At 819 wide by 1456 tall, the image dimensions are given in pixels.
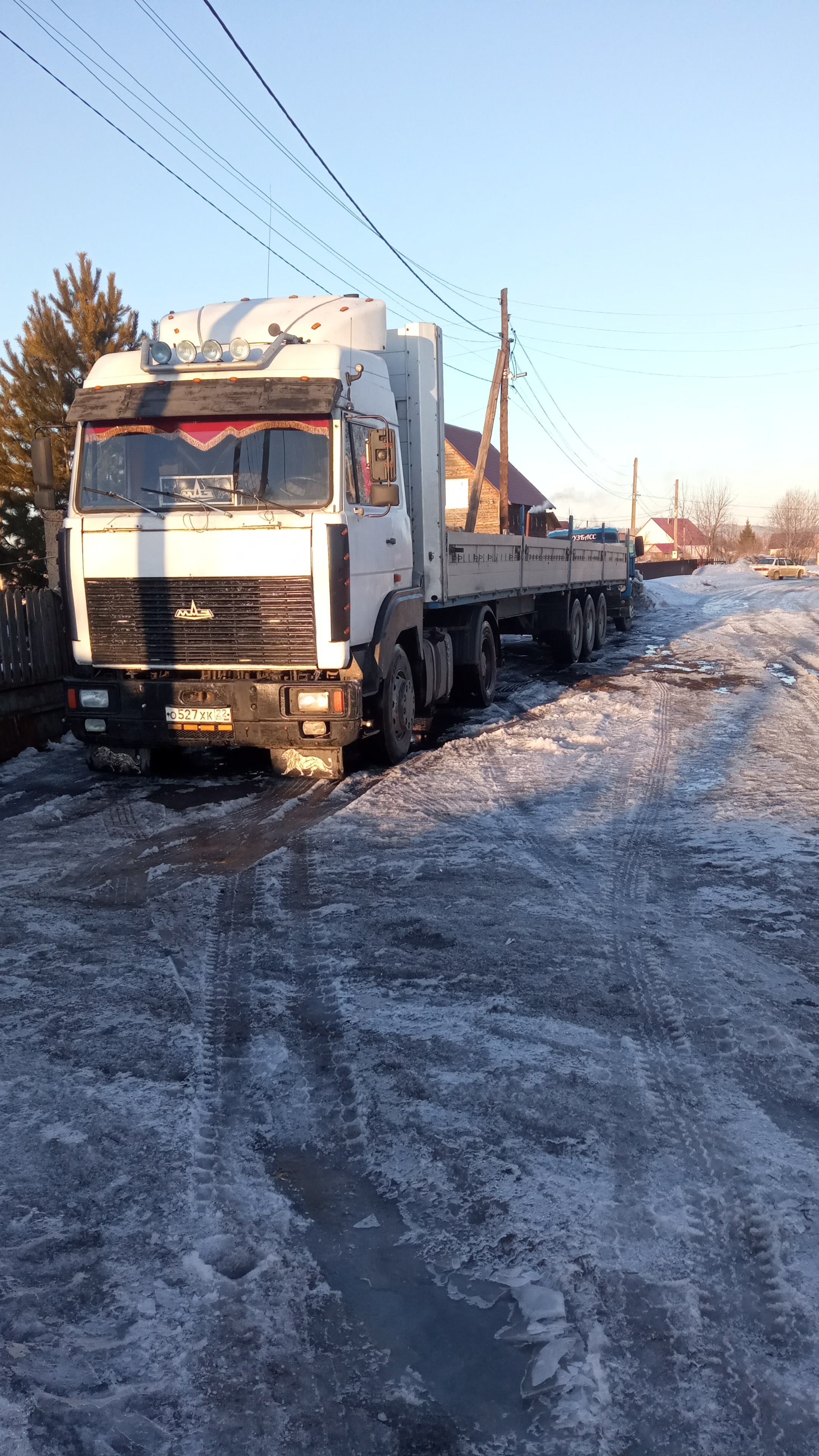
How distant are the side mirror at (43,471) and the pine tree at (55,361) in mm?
12520

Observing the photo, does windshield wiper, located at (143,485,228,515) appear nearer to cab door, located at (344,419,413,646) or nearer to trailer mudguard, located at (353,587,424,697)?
cab door, located at (344,419,413,646)

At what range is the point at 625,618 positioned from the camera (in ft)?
79.0

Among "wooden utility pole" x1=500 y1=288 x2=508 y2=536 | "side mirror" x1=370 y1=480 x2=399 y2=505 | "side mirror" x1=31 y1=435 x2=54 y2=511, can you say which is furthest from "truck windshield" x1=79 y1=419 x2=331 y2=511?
"wooden utility pole" x1=500 y1=288 x2=508 y2=536

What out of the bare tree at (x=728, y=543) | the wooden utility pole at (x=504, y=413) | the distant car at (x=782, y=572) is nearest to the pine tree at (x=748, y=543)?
the bare tree at (x=728, y=543)

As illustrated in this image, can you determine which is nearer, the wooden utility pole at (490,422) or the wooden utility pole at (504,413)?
the wooden utility pole at (490,422)

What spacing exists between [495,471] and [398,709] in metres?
36.2

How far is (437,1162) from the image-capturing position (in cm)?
309

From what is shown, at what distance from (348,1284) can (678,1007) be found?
196cm

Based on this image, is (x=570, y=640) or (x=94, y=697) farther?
(x=570, y=640)

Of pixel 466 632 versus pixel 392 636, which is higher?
pixel 392 636

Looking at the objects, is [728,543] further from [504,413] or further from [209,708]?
[209,708]

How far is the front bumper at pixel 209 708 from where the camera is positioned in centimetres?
744

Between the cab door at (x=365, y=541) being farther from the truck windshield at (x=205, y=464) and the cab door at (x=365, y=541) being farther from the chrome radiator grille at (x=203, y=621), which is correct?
the chrome radiator grille at (x=203, y=621)

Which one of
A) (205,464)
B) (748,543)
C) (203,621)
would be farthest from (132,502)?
(748,543)
